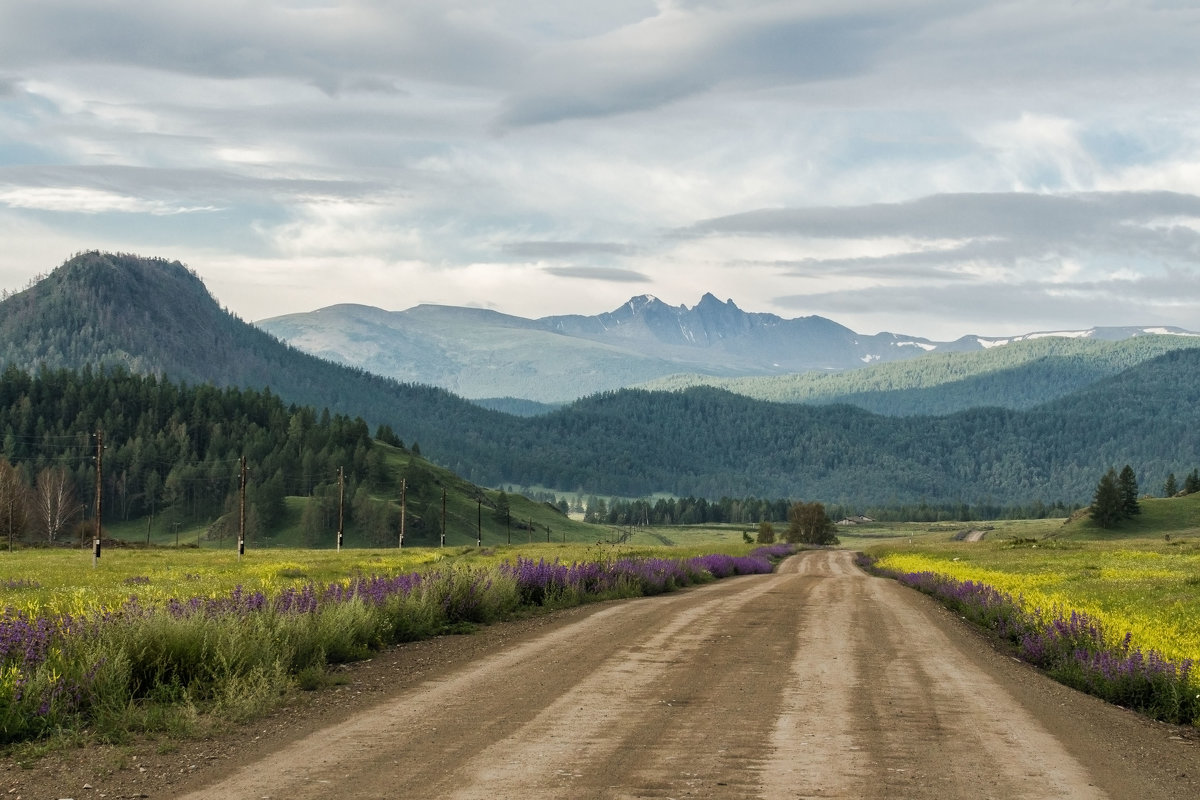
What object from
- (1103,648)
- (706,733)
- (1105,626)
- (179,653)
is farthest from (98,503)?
(706,733)

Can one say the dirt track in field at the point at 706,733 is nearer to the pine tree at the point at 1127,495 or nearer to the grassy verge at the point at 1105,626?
the grassy verge at the point at 1105,626

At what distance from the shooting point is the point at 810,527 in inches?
6531

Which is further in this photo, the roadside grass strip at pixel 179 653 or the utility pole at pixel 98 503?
the utility pole at pixel 98 503

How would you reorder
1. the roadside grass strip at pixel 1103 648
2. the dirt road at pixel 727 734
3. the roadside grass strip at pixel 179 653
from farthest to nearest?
1. the roadside grass strip at pixel 1103 648
2. the roadside grass strip at pixel 179 653
3. the dirt road at pixel 727 734

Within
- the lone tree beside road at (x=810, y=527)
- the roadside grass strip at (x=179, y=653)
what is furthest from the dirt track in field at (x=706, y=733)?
the lone tree beside road at (x=810, y=527)

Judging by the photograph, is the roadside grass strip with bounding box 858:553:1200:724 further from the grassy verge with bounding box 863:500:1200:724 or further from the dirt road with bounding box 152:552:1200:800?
the dirt road with bounding box 152:552:1200:800

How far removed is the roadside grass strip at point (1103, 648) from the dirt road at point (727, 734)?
23.5 inches

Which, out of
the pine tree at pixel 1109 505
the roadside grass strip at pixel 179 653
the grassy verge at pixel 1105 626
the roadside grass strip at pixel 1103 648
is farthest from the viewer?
the pine tree at pixel 1109 505

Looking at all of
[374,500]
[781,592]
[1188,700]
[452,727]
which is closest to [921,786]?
[452,727]

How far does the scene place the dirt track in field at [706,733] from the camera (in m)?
10.1

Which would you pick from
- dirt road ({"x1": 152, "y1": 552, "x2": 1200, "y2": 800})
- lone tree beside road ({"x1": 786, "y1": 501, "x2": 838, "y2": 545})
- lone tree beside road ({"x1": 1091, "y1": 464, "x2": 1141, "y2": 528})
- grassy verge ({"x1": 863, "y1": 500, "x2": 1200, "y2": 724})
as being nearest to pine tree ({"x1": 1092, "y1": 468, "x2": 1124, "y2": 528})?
lone tree beside road ({"x1": 1091, "y1": 464, "x2": 1141, "y2": 528})

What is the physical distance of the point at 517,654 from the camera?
18734 mm

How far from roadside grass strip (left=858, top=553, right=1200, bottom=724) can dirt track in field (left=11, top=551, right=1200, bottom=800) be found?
605mm

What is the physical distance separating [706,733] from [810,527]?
158 metres
